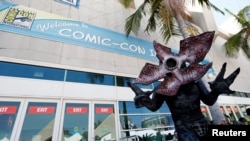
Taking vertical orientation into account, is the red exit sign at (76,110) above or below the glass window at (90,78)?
below

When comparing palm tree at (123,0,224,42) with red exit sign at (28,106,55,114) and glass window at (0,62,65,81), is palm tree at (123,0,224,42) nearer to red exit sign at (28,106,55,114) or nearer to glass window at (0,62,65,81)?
glass window at (0,62,65,81)

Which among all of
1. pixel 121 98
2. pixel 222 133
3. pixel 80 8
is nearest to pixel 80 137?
pixel 121 98

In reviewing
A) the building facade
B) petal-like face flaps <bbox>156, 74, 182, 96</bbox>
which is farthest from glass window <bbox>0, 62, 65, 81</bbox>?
petal-like face flaps <bbox>156, 74, 182, 96</bbox>

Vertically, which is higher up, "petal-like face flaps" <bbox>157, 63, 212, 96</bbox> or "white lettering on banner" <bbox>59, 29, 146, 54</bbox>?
"white lettering on banner" <bbox>59, 29, 146, 54</bbox>

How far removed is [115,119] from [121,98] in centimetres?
75

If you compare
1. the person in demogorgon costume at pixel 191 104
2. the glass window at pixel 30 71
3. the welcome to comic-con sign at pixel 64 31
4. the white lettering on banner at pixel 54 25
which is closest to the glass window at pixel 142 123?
the glass window at pixel 30 71

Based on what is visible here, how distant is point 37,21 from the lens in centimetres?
510

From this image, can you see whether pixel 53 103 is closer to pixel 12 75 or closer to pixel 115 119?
pixel 12 75

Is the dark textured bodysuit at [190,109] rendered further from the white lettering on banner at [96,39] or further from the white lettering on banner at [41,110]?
the white lettering on banner at [96,39]

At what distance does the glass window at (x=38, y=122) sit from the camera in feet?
12.2

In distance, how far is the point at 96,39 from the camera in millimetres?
6094

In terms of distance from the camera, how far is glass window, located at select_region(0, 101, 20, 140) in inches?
137

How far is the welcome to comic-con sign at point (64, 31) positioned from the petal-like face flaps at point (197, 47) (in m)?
4.48

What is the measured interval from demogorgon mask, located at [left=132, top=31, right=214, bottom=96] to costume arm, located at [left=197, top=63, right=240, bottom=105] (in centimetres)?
13
